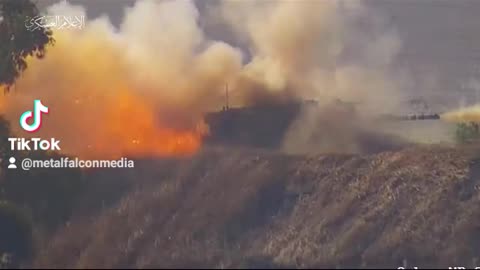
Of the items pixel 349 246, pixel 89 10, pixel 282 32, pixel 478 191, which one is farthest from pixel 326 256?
pixel 89 10

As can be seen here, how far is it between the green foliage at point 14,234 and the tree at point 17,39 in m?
1.15

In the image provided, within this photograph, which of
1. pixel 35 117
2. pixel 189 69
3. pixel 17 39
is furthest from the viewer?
pixel 17 39

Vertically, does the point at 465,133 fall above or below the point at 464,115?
below

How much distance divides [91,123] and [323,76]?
7.04ft

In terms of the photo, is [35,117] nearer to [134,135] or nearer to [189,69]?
[134,135]

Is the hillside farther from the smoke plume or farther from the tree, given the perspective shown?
the tree

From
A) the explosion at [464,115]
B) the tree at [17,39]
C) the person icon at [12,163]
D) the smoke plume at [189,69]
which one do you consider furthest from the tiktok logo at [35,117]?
the explosion at [464,115]

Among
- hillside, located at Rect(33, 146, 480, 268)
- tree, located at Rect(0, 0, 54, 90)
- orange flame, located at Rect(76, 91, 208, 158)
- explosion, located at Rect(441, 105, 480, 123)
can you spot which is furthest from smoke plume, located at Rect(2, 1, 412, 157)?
explosion, located at Rect(441, 105, 480, 123)

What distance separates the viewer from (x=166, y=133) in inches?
288

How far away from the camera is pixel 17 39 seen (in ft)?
24.7

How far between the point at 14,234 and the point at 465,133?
4.17 meters

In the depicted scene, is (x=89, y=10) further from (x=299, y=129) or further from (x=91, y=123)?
(x=299, y=129)

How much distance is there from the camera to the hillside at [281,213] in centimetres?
696
